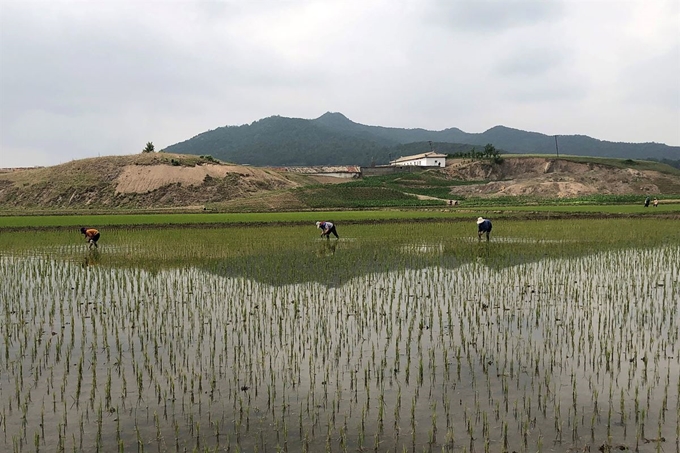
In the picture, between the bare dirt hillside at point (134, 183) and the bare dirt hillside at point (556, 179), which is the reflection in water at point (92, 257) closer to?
the bare dirt hillside at point (134, 183)

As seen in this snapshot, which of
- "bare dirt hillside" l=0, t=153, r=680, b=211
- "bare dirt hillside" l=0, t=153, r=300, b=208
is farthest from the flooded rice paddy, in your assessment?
"bare dirt hillside" l=0, t=153, r=300, b=208

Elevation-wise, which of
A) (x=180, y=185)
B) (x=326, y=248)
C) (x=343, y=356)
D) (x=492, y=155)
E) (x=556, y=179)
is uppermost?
(x=492, y=155)

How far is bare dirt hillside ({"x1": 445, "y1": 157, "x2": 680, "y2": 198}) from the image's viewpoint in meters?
64.6

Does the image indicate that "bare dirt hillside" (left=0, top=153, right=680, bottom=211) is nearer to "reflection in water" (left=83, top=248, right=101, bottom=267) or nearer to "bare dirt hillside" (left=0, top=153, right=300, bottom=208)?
"bare dirt hillside" (left=0, top=153, right=300, bottom=208)

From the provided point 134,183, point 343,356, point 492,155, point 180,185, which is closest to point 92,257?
point 343,356

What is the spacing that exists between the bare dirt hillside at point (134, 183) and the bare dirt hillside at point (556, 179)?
2982cm

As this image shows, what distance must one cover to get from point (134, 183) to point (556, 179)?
178ft

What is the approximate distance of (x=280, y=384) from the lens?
6.32m

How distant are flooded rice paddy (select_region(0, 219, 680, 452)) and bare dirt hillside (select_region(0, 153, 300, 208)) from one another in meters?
49.2

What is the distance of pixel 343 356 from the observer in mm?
7309

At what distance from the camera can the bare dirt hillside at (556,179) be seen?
6456 cm

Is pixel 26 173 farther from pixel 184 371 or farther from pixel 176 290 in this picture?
pixel 184 371

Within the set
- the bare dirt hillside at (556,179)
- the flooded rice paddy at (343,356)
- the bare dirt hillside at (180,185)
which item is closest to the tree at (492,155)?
the bare dirt hillside at (556,179)

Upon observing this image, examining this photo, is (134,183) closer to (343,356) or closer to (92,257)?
(92,257)
